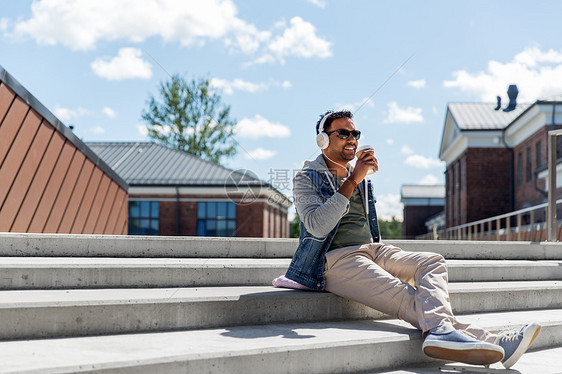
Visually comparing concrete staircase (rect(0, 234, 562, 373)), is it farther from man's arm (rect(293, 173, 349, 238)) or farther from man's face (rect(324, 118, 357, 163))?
man's face (rect(324, 118, 357, 163))

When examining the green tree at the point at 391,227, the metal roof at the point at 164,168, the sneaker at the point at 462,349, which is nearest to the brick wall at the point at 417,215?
the metal roof at the point at 164,168

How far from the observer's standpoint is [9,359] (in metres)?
2.51

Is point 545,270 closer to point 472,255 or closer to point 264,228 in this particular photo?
point 472,255

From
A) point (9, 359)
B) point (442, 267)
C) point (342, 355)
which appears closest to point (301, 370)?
point (342, 355)

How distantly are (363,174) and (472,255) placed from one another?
8.22 feet

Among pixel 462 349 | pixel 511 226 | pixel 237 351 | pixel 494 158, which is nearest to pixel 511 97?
pixel 494 158

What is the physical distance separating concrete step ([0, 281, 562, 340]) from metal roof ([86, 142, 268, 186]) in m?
25.8

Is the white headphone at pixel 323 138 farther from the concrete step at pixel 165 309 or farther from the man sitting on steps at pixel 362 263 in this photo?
the concrete step at pixel 165 309

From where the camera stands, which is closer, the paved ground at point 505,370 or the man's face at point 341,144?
the paved ground at point 505,370

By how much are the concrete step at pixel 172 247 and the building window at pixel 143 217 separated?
2616cm

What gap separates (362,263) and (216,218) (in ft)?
89.3

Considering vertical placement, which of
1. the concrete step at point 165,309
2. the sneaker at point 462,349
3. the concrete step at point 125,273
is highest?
the concrete step at point 125,273

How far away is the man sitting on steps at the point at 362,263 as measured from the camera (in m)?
3.02

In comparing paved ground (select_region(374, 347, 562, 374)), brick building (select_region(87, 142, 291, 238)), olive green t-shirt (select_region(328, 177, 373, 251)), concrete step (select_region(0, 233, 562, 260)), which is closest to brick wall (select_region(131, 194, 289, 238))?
brick building (select_region(87, 142, 291, 238))
